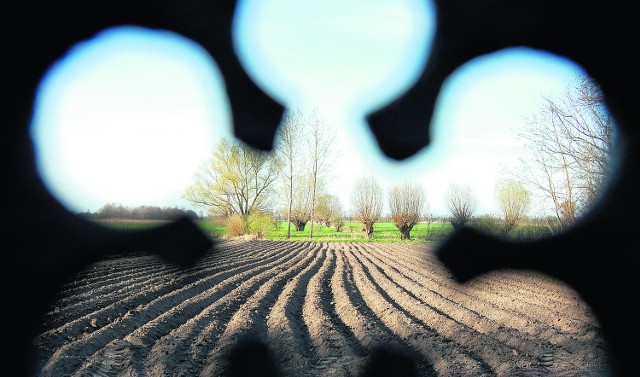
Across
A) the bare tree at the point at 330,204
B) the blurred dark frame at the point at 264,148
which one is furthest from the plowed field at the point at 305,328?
the bare tree at the point at 330,204

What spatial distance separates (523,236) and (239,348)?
0.55m

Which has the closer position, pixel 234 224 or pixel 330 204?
pixel 234 224

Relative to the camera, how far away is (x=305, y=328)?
170 inches

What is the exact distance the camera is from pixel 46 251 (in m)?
0.61

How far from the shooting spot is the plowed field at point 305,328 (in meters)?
2.51

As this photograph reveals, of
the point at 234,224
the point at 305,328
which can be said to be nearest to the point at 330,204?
the point at 305,328

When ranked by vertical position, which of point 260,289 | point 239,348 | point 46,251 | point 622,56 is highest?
point 622,56

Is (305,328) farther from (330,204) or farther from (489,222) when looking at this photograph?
(489,222)

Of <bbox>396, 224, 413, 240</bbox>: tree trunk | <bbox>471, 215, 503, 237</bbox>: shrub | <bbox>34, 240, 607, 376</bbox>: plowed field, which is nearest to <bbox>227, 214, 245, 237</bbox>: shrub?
<bbox>34, 240, 607, 376</bbox>: plowed field

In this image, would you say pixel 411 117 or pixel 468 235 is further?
pixel 468 235

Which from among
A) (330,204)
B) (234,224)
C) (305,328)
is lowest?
(305,328)

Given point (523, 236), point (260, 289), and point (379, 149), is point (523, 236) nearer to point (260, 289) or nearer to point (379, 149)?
point (379, 149)

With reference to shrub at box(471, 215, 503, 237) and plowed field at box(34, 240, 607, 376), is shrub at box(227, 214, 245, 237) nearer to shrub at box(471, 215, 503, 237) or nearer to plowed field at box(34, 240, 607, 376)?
plowed field at box(34, 240, 607, 376)

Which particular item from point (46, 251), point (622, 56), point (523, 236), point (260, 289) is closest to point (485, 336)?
point (523, 236)
